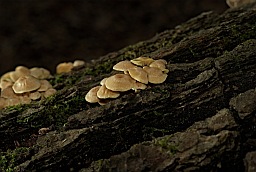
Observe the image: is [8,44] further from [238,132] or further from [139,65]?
[238,132]

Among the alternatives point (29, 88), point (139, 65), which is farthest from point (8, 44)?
point (139, 65)

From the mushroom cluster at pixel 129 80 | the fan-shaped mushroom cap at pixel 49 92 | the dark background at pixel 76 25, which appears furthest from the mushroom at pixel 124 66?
the dark background at pixel 76 25

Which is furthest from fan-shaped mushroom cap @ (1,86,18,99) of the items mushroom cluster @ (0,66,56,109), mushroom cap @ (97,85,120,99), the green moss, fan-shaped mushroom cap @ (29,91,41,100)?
mushroom cap @ (97,85,120,99)

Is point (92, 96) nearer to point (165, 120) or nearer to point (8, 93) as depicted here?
point (165, 120)

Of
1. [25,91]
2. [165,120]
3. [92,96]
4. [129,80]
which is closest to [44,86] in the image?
[25,91]

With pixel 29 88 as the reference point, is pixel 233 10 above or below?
above

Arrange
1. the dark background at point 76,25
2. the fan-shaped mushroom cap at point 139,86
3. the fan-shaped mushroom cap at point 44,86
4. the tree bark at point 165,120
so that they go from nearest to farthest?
1. the tree bark at point 165,120
2. the fan-shaped mushroom cap at point 139,86
3. the fan-shaped mushroom cap at point 44,86
4. the dark background at point 76,25

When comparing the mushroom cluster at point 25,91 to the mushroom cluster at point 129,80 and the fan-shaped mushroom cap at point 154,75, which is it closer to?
the mushroom cluster at point 129,80

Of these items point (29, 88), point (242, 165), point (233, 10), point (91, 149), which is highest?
point (233, 10)
